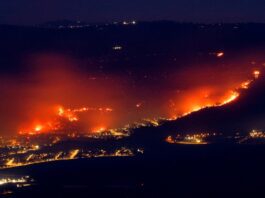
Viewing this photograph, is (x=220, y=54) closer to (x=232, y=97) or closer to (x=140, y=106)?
(x=140, y=106)

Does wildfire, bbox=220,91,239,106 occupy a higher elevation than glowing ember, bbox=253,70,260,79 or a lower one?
lower

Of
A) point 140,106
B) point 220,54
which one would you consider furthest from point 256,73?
point 140,106

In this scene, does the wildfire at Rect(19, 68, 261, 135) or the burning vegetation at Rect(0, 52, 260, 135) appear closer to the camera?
the wildfire at Rect(19, 68, 261, 135)

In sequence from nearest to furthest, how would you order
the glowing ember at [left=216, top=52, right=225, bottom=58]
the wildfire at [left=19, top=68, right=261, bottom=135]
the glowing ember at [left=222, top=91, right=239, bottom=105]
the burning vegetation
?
the glowing ember at [left=222, top=91, right=239, bottom=105]
the wildfire at [left=19, top=68, right=261, bottom=135]
the burning vegetation
the glowing ember at [left=216, top=52, right=225, bottom=58]

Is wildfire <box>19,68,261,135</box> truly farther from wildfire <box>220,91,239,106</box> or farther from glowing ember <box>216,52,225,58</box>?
glowing ember <box>216,52,225,58</box>

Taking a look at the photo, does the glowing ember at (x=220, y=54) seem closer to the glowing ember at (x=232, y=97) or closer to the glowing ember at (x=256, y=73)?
the glowing ember at (x=256, y=73)

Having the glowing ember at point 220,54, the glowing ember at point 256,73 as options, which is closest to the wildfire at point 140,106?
the glowing ember at point 256,73

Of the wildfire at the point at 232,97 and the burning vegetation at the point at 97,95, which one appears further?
the burning vegetation at the point at 97,95

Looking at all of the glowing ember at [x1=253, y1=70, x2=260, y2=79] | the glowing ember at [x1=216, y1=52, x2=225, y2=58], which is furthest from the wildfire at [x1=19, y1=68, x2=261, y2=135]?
the glowing ember at [x1=216, y1=52, x2=225, y2=58]

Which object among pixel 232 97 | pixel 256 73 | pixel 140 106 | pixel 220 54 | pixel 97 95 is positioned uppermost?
pixel 220 54

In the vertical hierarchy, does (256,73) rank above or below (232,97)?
above

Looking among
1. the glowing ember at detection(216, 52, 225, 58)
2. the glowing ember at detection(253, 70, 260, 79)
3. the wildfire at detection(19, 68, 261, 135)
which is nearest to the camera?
the wildfire at detection(19, 68, 261, 135)

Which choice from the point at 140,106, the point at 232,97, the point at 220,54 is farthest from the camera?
the point at 220,54
